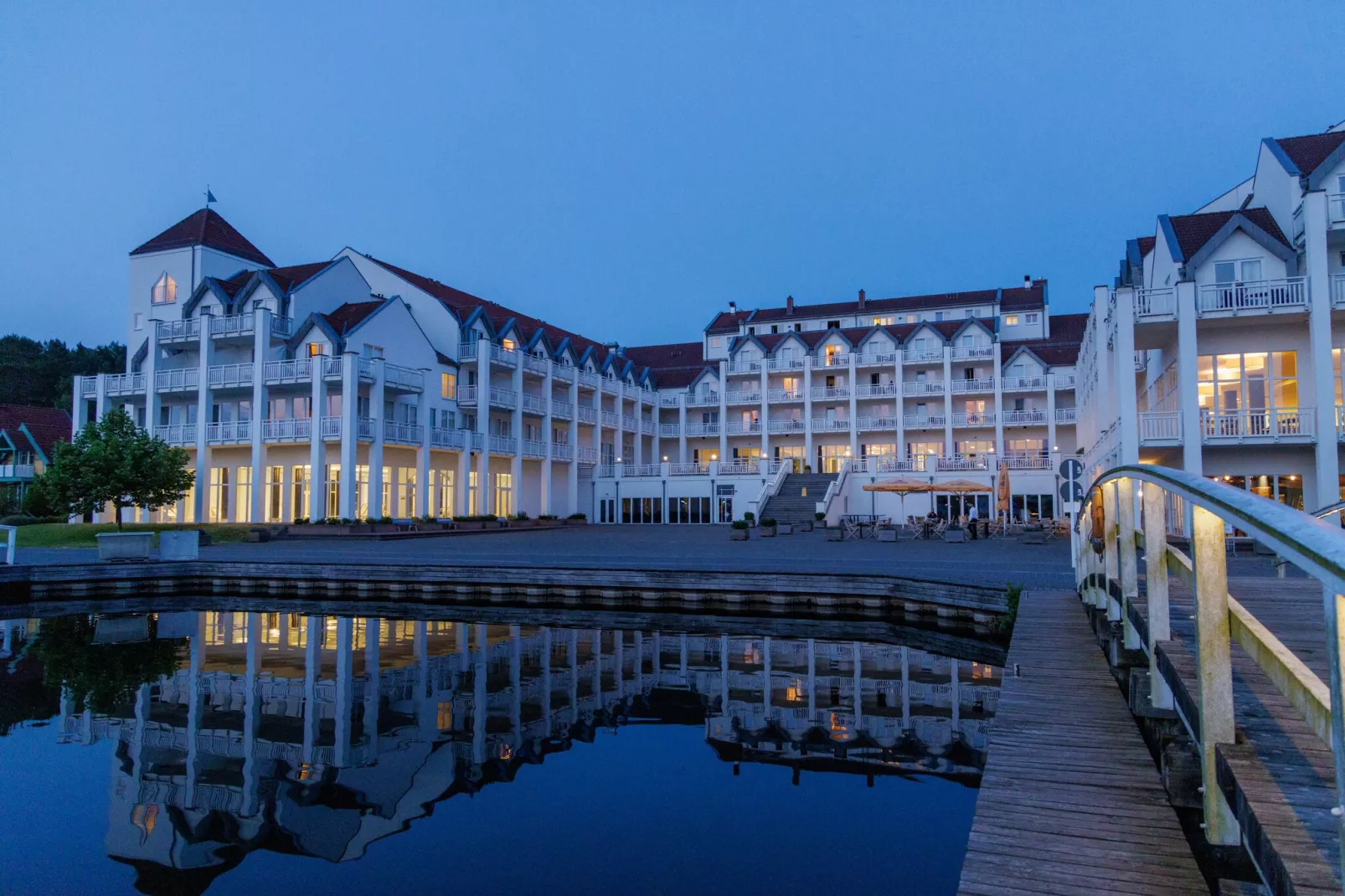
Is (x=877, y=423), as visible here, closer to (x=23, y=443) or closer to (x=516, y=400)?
(x=516, y=400)

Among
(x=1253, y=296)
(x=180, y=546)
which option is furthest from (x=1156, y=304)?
(x=180, y=546)

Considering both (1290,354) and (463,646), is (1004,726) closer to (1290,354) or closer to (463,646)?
(463,646)

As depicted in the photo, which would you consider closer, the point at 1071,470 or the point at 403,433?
the point at 1071,470

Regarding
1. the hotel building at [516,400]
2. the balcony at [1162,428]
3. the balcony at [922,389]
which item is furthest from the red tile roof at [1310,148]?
the balcony at [922,389]

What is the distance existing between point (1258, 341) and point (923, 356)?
105 ft

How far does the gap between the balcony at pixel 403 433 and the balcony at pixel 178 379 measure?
9.47 metres

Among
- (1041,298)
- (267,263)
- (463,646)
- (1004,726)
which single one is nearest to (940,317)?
(1041,298)

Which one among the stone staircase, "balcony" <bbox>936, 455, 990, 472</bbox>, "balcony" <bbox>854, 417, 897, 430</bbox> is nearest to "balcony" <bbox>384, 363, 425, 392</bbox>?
the stone staircase

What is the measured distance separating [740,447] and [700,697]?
48374 mm

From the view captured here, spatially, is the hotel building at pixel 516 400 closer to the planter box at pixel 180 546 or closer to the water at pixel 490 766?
the planter box at pixel 180 546

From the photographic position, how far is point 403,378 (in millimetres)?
40781

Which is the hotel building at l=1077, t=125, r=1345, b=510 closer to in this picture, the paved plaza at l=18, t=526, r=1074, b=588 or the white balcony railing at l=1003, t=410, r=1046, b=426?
the paved plaza at l=18, t=526, r=1074, b=588

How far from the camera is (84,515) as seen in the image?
41.0 m

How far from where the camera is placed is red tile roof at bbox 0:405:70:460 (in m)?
59.7
